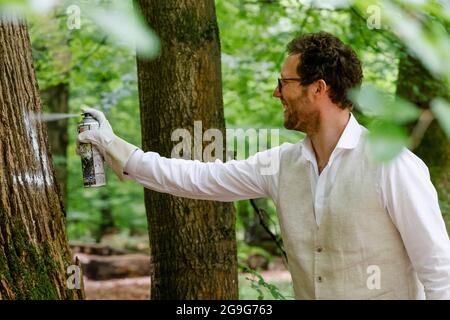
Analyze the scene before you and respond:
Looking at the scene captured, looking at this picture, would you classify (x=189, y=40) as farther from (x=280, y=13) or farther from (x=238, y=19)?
(x=238, y=19)

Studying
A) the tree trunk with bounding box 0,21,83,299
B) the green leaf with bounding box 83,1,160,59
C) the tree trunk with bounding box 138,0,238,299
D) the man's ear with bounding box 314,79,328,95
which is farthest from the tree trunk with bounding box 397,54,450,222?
the green leaf with bounding box 83,1,160,59

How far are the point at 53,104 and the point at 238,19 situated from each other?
4.34m

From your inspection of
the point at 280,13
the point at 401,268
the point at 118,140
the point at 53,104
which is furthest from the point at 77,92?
the point at 401,268

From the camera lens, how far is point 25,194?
2.64m

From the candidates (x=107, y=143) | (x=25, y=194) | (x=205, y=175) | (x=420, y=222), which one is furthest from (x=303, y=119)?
(x=25, y=194)

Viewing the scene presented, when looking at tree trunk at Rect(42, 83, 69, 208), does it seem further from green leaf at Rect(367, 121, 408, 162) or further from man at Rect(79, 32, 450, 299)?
green leaf at Rect(367, 121, 408, 162)

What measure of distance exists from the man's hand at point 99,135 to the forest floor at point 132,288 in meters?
4.68

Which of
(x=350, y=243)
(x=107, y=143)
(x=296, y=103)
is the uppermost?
(x=296, y=103)

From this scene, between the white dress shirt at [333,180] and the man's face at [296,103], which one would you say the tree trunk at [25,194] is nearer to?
the white dress shirt at [333,180]

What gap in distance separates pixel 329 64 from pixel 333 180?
0.57m

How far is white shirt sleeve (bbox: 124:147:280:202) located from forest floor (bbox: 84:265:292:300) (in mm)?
4341

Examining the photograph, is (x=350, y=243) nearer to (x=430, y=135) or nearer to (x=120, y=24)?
(x=120, y=24)

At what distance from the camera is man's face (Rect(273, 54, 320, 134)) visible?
2.86 m

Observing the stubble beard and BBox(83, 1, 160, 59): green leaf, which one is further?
the stubble beard
